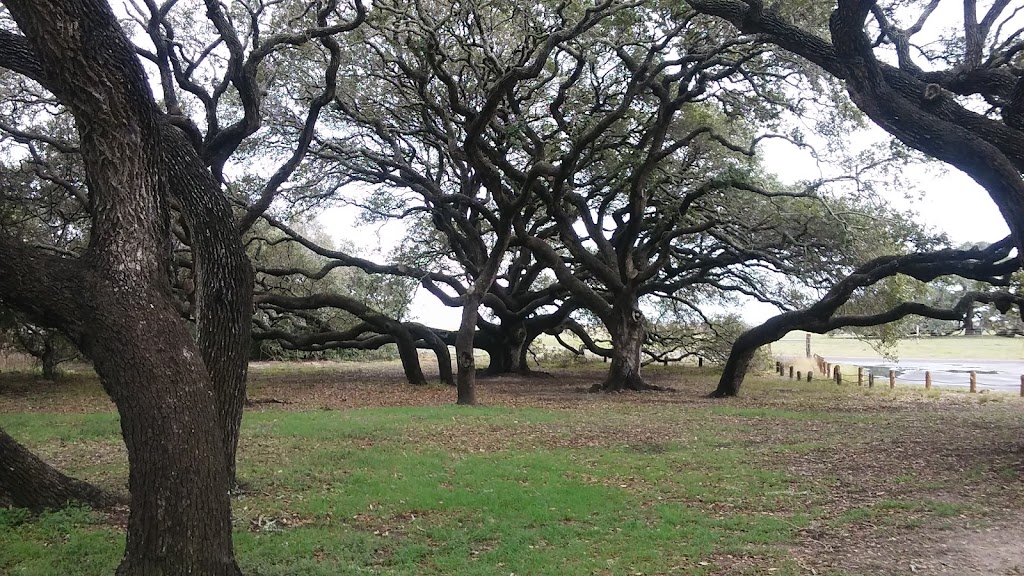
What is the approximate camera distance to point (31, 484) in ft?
19.3

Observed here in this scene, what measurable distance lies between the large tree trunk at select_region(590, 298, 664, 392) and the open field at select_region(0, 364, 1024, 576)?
4.35m

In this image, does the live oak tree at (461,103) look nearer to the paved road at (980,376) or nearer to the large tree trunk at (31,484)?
the large tree trunk at (31,484)

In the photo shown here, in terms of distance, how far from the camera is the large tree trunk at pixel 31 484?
5.77 m

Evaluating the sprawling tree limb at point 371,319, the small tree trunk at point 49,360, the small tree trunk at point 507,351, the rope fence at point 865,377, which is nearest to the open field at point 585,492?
the sprawling tree limb at point 371,319

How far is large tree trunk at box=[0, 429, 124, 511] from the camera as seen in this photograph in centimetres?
577

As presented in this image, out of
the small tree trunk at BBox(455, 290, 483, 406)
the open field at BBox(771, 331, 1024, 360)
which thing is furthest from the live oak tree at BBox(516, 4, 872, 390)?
the open field at BBox(771, 331, 1024, 360)

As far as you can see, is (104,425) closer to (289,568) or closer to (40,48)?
(289,568)

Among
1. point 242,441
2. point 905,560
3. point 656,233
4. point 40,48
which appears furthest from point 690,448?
point 656,233

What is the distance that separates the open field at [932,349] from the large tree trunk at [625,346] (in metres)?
19.4

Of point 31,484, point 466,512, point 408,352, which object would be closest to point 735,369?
point 408,352

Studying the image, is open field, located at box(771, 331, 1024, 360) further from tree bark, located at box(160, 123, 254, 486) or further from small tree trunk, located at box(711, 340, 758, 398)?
tree bark, located at box(160, 123, 254, 486)

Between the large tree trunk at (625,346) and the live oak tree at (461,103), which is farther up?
the live oak tree at (461,103)

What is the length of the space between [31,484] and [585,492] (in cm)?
495

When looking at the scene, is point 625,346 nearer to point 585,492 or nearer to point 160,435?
point 585,492
